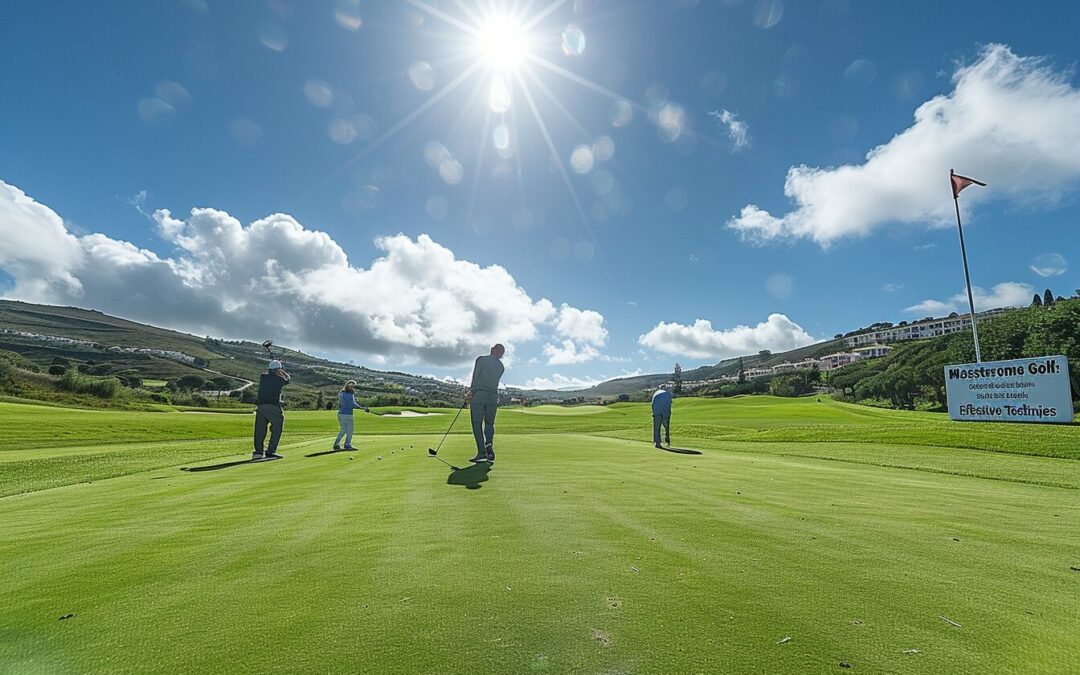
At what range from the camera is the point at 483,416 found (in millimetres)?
11562

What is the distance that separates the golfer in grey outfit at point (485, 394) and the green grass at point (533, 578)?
3.69 metres

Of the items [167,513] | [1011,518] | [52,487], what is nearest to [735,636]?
[1011,518]

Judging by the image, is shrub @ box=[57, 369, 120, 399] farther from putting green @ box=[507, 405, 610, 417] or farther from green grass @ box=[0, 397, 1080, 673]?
green grass @ box=[0, 397, 1080, 673]

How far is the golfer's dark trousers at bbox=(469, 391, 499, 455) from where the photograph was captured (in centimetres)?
1136

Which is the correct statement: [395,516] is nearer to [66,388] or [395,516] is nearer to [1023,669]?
[1023,669]

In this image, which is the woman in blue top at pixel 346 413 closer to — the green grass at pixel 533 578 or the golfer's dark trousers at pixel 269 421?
the golfer's dark trousers at pixel 269 421

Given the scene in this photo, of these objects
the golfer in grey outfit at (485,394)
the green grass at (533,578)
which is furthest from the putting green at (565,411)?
the green grass at (533,578)

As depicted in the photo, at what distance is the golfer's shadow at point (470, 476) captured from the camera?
7.53 meters

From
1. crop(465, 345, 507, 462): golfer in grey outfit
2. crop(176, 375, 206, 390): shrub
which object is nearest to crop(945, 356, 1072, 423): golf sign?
crop(465, 345, 507, 462): golfer in grey outfit

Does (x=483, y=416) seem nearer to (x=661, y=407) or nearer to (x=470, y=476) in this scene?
(x=470, y=476)

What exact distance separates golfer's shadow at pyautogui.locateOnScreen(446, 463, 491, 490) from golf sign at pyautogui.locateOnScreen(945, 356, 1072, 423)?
24087 millimetres

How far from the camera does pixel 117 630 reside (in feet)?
8.52

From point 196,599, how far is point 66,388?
6519cm

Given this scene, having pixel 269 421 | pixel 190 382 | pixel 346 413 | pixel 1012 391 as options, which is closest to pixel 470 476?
pixel 269 421
